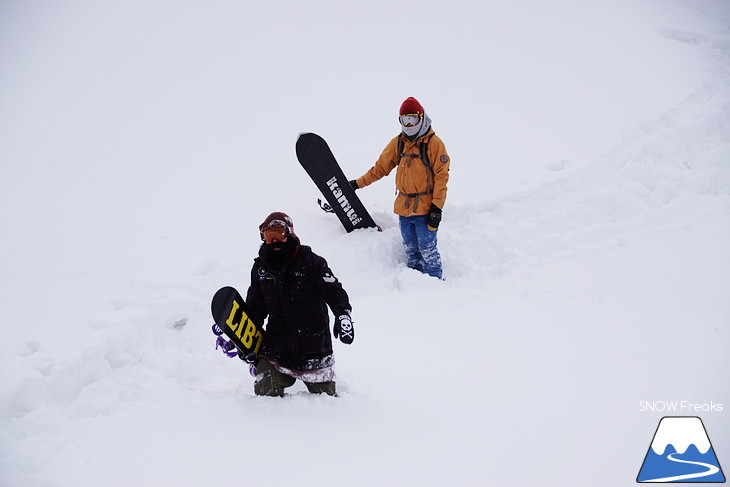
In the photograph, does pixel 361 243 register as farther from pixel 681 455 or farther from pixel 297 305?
pixel 681 455

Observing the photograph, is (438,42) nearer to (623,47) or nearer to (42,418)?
(623,47)

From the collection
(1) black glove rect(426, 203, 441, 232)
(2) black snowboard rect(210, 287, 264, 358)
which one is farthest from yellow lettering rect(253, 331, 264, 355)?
(1) black glove rect(426, 203, 441, 232)

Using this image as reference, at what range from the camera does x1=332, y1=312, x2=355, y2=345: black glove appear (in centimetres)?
351

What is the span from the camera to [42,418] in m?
3.29

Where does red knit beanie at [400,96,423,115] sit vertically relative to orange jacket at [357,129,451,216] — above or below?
above

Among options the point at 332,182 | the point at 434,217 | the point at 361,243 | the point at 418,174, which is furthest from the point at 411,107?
the point at 361,243

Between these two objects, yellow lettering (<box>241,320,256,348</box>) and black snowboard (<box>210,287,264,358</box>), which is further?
yellow lettering (<box>241,320,256,348</box>)

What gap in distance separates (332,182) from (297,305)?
316 cm

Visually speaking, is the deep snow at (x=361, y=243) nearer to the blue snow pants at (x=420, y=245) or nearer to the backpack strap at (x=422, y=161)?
the blue snow pants at (x=420, y=245)

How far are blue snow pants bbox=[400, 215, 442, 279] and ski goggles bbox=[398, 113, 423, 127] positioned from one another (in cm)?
104

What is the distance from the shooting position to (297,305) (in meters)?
3.65

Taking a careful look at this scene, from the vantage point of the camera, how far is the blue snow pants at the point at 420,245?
19.6 ft

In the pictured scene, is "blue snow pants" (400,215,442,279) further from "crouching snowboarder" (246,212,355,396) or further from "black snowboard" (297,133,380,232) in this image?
"crouching snowboarder" (246,212,355,396)

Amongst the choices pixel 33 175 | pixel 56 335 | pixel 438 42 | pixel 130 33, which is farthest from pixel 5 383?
pixel 438 42
